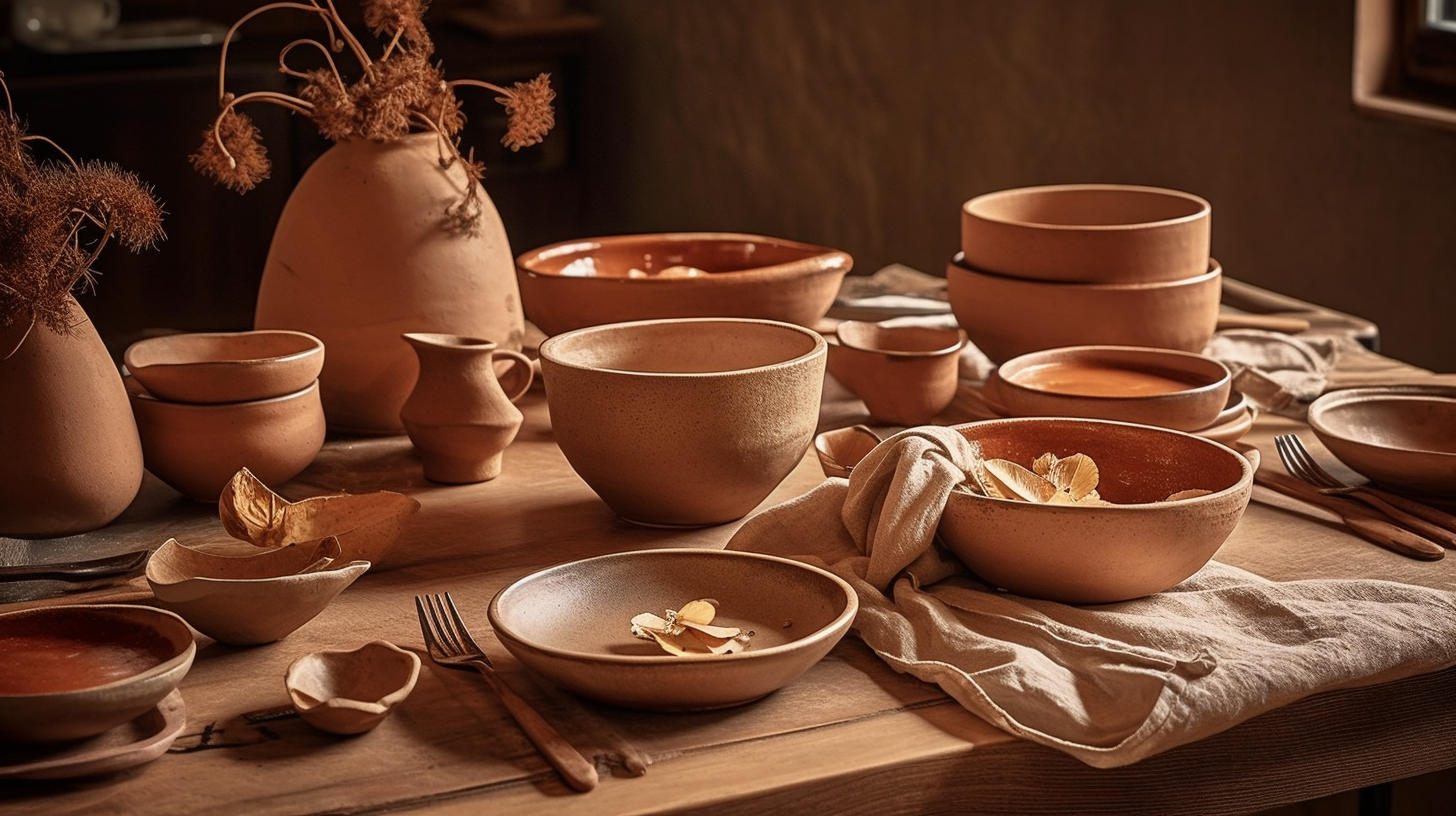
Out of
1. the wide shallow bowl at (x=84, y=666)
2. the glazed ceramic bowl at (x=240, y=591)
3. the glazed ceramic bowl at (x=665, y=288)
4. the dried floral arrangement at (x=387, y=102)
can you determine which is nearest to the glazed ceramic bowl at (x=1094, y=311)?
the glazed ceramic bowl at (x=665, y=288)

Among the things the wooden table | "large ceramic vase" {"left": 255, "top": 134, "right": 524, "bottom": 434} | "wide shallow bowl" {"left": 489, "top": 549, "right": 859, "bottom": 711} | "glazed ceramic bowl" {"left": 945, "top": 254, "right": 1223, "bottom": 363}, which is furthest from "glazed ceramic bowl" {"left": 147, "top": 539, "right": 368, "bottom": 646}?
"glazed ceramic bowl" {"left": 945, "top": 254, "right": 1223, "bottom": 363}

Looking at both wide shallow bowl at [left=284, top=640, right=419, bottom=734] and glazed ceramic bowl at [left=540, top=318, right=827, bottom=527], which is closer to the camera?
wide shallow bowl at [left=284, top=640, right=419, bottom=734]

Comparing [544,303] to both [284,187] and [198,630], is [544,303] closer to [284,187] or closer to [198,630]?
[198,630]

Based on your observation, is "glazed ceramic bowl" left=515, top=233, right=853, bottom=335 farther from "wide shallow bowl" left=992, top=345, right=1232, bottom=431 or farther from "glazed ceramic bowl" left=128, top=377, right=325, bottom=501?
"glazed ceramic bowl" left=128, top=377, right=325, bottom=501

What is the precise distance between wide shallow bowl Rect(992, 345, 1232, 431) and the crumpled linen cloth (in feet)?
0.69

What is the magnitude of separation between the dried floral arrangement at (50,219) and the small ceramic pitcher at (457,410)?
0.26 metres

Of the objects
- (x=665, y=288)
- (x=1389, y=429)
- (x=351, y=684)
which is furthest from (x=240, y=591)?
(x=1389, y=429)

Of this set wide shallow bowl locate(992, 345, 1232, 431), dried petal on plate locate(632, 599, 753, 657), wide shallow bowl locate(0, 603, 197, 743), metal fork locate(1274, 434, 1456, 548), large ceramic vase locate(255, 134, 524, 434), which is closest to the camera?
wide shallow bowl locate(0, 603, 197, 743)

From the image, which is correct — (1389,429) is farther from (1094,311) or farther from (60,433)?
(60,433)

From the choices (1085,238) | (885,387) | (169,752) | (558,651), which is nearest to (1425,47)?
(1085,238)

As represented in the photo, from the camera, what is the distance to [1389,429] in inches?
50.0

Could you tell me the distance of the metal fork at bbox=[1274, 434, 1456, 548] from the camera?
109 centimetres

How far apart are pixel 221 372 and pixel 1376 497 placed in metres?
0.93

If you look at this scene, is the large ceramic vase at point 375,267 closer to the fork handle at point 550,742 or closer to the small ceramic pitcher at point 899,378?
the small ceramic pitcher at point 899,378
